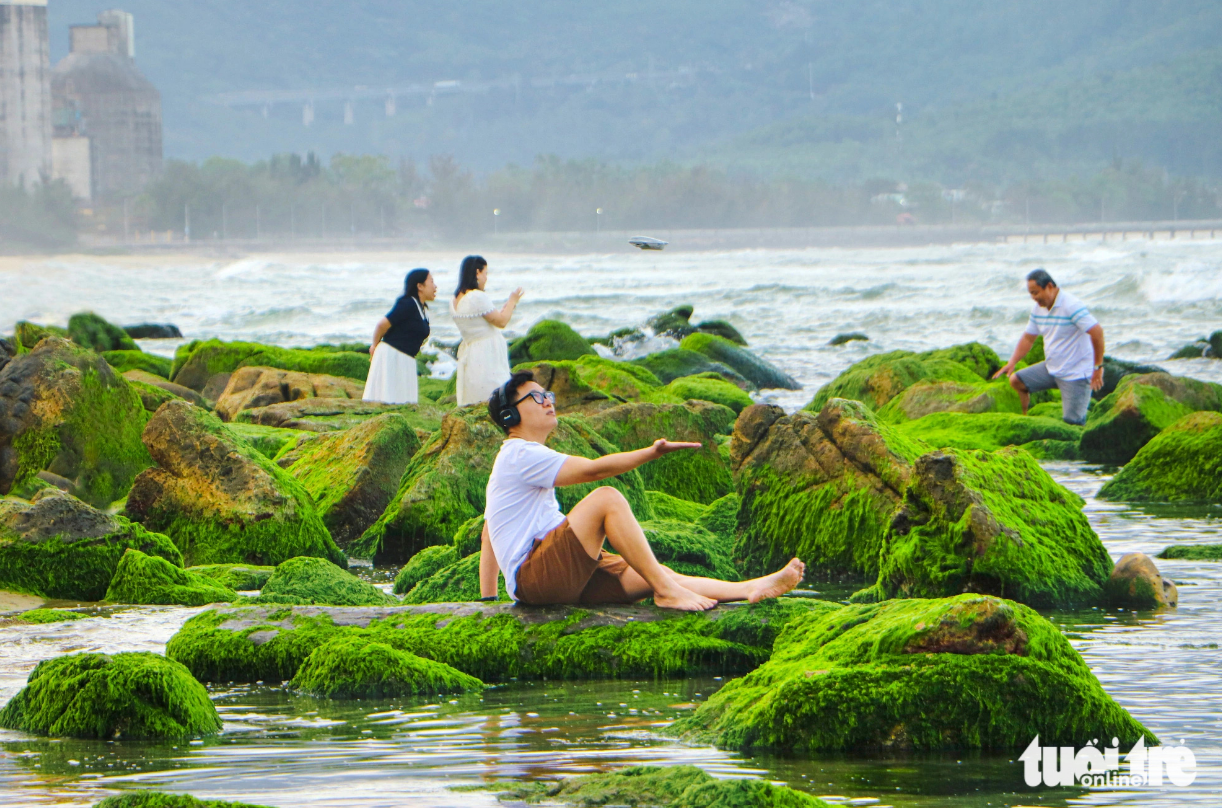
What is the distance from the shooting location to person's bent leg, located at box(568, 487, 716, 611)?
6.37m

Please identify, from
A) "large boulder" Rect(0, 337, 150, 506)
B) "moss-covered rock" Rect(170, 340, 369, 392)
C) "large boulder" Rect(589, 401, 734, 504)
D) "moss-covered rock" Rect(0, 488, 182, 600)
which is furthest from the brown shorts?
"moss-covered rock" Rect(170, 340, 369, 392)

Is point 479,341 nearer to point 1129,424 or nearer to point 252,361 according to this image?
point 1129,424

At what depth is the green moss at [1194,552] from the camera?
899 centimetres

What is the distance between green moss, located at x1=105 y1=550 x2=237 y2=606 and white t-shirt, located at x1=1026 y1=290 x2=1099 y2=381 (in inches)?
359

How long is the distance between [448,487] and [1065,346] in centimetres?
732

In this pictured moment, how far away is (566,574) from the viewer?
6.60 meters

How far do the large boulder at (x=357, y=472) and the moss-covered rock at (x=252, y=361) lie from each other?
26.5ft

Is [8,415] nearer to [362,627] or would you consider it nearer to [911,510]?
[362,627]

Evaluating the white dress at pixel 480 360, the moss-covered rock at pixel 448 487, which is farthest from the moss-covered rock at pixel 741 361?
the moss-covered rock at pixel 448 487

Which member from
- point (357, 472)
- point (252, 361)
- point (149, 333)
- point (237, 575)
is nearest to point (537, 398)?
point (237, 575)

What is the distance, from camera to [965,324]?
41.6m

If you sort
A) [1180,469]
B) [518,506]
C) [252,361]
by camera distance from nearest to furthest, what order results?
1. [518,506]
2. [1180,469]
3. [252,361]

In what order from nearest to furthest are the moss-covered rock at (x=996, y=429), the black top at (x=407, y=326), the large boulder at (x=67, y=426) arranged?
the large boulder at (x=67, y=426)
the black top at (x=407, y=326)
the moss-covered rock at (x=996, y=429)

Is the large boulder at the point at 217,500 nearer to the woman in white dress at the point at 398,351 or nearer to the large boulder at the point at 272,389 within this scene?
the woman in white dress at the point at 398,351
